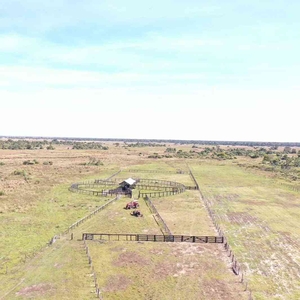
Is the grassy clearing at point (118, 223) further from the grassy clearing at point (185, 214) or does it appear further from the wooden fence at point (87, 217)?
the grassy clearing at point (185, 214)

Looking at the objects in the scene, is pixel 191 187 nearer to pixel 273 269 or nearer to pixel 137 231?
pixel 137 231

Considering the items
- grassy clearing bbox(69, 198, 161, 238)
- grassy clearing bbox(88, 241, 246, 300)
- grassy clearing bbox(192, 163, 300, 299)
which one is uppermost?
grassy clearing bbox(192, 163, 300, 299)

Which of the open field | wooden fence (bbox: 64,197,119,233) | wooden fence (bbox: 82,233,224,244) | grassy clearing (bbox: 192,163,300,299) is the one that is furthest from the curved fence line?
wooden fence (bbox: 82,233,224,244)

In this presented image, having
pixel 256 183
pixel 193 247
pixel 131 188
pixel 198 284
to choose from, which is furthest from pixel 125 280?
pixel 256 183

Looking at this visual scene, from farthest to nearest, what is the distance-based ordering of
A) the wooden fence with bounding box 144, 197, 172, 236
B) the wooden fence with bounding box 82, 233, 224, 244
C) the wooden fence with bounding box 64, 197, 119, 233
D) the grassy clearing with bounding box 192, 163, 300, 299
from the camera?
the wooden fence with bounding box 64, 197, 119, 233 → the wooden fence with bounding box 144, 197, 172, 236 → the wooden fence with bounding box 82, 233, 224, 244 → the grassy clearing with bounding box 192, 163, 300, 299

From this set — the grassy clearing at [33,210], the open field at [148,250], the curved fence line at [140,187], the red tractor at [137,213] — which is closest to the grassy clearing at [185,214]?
the open field at [148,250]

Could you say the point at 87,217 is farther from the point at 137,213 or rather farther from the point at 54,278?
the point at 54,278

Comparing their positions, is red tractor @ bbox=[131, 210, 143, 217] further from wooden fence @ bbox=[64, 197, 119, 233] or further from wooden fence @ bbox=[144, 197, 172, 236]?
wooden fence @ bbox=[64, 197, 119, 233]

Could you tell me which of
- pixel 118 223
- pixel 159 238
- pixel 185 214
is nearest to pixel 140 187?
pixel 185 214
